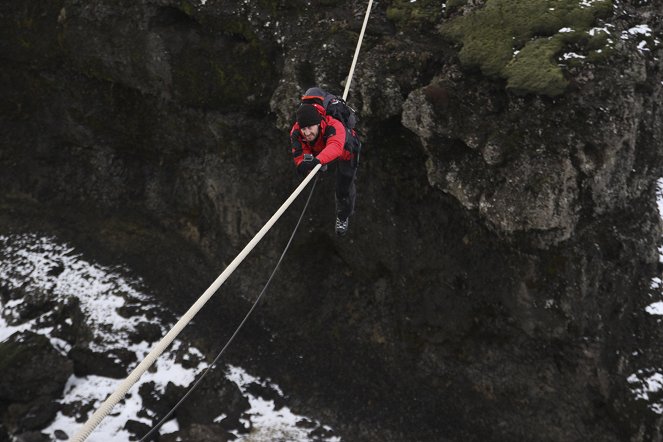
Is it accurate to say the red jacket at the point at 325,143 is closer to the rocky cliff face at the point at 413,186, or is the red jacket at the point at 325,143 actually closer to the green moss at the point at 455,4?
the rocky cliff face at the point at 413,186

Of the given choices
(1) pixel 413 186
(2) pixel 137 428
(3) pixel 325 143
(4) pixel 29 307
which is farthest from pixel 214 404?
(3) pixel 325 143

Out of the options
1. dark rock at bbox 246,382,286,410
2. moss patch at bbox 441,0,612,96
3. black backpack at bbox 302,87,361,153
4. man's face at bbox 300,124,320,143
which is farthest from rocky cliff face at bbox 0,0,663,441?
man's face at bbox 300,124,320,143

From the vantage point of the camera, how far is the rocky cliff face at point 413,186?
8.99m

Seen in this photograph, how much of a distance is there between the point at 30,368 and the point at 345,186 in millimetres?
9929

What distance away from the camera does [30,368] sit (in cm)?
1239

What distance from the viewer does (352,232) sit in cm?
1174

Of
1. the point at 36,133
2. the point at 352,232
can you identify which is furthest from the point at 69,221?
the point at 352,232

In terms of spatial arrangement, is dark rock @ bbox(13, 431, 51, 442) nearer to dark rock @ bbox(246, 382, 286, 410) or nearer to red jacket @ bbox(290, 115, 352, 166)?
dark rock @ bbox(246, 382, 286, 410)

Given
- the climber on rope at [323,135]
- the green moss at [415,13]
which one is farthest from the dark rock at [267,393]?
the green moss at [415,13]

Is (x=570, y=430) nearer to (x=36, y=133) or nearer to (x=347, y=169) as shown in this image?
(x=347, y=169)

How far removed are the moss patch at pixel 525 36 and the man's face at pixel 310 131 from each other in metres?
4.01

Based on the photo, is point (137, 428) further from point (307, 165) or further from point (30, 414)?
point (307, 165)

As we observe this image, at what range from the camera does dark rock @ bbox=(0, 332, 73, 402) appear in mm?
12109

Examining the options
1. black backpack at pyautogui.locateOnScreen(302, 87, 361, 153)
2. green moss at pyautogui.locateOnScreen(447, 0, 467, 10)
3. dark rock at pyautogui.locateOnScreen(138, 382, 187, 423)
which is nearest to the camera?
black backpack at pyautogui.locateOnScreen(302, 87, 361, 153)
